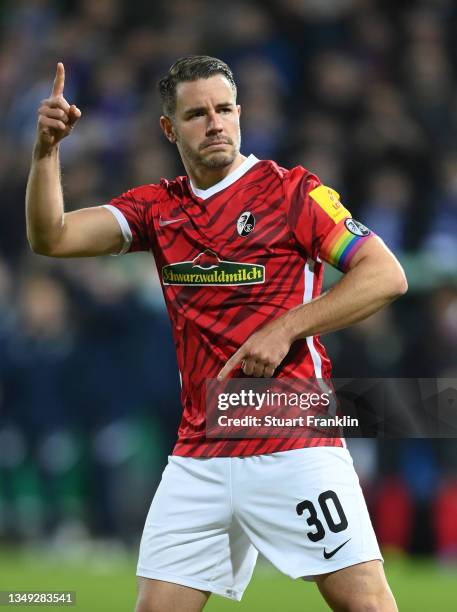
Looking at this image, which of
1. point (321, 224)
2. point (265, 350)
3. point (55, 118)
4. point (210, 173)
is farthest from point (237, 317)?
point (55, 118)

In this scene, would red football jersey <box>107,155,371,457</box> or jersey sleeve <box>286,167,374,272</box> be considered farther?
red football jersey <box>107,155,371,457</box>

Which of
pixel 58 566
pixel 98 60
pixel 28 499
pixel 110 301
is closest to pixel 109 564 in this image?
pixel 58 566

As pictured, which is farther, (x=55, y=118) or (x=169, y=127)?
(x=169, y=127)

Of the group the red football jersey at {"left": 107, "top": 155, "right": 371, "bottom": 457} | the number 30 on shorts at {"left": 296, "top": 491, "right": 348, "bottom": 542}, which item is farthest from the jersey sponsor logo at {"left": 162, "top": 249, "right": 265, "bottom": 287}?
the number 30 on shorts at {"left": 296, "top": 491, "right": 348, "bottom": 542}

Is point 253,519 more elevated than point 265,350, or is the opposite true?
point 265,350

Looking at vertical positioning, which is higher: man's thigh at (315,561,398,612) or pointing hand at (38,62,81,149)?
pointing hand at (38,62,81,149)

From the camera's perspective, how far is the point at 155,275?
10.8 meters

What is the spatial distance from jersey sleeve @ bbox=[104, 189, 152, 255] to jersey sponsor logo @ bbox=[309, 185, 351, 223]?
73 cm

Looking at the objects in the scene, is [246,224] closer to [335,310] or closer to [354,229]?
[354,229]

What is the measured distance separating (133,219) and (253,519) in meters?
1.26

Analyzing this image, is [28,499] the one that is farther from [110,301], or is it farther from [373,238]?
[373,238]

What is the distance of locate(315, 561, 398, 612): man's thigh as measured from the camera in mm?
4258

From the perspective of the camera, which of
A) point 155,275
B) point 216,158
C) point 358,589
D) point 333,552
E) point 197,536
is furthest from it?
point 155,275

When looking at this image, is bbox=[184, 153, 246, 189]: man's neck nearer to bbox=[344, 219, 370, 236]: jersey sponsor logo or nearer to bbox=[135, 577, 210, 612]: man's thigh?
bbox=[344, 219, 370, 236]: jersey sponsor logo
